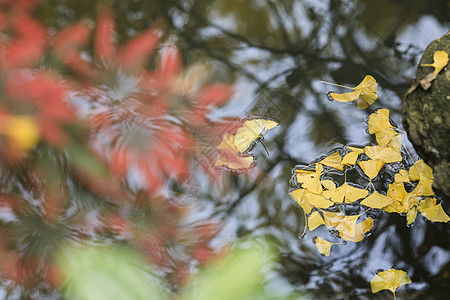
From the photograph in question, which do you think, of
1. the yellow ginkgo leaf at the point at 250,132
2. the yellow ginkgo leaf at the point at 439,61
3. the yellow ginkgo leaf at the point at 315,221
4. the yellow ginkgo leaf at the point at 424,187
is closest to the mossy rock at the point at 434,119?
the yellow ginkgo leaf at the point at 439,61

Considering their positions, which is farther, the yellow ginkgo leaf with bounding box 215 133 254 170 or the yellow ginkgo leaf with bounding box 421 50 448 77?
the yellow ginkgo leaf with bounding box 215 133 254 170

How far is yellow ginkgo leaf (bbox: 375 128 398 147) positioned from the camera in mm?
1408

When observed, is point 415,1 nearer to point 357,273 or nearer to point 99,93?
point 357,273

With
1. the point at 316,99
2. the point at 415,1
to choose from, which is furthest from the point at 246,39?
the point at 415,1

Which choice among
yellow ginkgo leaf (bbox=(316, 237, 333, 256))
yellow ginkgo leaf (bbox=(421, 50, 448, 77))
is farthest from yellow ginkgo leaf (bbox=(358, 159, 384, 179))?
yellow ginkgo leaf (bbox=(421, 50, 448, 77))

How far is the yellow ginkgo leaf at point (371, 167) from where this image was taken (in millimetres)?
1367

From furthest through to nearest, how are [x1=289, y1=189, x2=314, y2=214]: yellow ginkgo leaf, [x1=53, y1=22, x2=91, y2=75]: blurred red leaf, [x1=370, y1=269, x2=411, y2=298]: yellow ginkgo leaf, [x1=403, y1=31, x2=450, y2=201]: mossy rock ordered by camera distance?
[x1=53, y1=22, x2=91, y2=75]: blurred red leaf → [x1=289, y1=189, x2=314, y2=214]: yellow ginkgo leaf → [x1=370, y1=269, x2=411, y2=298]: yellow ginkgo leaf → [x1=403, y1=31, x2=450, y2=201]: mossy rock

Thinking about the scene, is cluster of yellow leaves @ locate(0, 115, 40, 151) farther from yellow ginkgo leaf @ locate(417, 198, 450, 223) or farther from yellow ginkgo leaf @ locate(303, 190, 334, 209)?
yellow ginkgo leaf @ locate(417, 198, 450, 223)

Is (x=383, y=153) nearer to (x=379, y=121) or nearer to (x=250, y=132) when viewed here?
(x=379, y=121)

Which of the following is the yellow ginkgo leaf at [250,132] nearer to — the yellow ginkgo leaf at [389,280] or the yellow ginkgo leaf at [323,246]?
the yellow ginkgo leaf at [323,246]

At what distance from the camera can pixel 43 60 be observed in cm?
159

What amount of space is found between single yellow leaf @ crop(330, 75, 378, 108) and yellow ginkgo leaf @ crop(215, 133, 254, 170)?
354 mm

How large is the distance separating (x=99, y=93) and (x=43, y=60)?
231 mm

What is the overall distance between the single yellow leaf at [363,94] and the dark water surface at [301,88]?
2 centimetres
